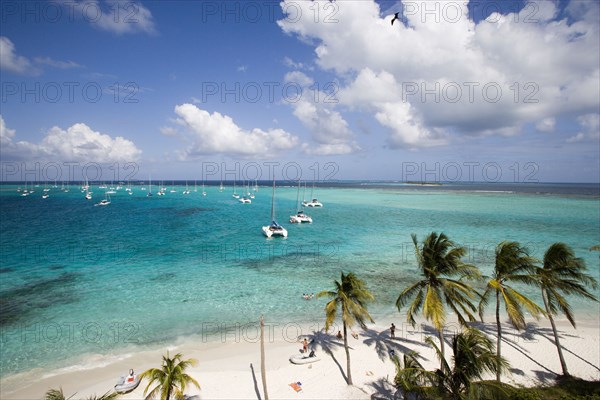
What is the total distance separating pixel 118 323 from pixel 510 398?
2835cm

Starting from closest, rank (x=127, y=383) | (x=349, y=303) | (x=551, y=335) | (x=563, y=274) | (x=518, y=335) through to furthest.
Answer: (x=349, y=303) < (x=563, y=274) < (x=127, y=383) < (x=551, y=335) < (x=518, y=335)

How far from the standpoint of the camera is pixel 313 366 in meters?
19.5

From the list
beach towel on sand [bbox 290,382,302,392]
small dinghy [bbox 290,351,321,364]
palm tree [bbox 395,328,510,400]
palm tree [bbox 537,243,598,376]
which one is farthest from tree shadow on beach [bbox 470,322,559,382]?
beach towel on sand [bbox 290,382,302,392]

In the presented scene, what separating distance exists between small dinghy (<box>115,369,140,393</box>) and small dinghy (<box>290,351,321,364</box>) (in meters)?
9.71

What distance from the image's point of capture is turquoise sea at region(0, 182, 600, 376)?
964 inches

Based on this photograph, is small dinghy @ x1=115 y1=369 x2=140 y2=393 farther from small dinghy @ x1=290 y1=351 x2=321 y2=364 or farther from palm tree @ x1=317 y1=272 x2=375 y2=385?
palm tree @ x1=317 y1=272 x2=375 y2=385

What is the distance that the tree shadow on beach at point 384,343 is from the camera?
826 inches

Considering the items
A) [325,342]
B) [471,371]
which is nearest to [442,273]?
[471,371]

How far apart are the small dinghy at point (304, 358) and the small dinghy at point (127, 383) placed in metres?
9.71

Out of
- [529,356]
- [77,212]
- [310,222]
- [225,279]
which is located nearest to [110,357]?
[225,279]

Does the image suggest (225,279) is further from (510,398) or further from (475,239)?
(475,239)

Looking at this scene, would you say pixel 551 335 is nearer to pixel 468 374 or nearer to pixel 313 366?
pixel 468 374

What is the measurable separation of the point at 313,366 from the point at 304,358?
0.83 meters

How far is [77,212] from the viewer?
9256cm
